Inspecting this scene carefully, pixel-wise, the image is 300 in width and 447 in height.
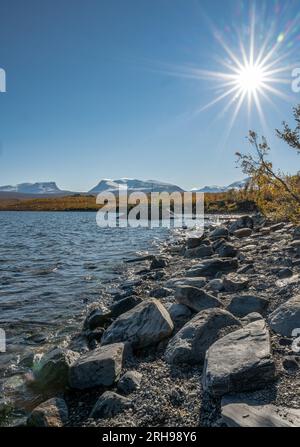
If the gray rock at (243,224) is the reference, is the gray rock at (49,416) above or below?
below

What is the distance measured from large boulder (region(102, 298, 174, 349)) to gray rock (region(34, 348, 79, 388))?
4.10 feet

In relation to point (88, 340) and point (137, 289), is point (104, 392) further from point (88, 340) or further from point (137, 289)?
point (137, 289)

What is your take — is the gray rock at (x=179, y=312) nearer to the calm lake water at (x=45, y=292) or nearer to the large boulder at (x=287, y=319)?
the large boulder at (x=287, y=319)

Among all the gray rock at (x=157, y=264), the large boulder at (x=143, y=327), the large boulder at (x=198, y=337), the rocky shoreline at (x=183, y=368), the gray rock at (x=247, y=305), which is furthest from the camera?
the gray rock at (x=157, y=264)

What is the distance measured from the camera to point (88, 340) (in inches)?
360

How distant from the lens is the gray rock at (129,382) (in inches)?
234

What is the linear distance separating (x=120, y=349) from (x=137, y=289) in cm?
703

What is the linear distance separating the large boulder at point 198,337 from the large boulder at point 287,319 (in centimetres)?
77

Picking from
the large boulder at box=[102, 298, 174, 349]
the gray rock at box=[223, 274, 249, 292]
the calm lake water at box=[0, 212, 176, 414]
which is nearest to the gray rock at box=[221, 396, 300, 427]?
the large boulder at box=[102, 298, 174, 349]

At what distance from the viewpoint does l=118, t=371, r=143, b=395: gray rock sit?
594 centimetres

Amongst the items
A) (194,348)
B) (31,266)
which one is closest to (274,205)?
(194,348)

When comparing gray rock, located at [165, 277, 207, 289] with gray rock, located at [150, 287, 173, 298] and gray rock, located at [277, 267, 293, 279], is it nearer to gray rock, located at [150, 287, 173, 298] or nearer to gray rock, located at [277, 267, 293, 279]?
gray rock, located at [150, 287, 173, 298]

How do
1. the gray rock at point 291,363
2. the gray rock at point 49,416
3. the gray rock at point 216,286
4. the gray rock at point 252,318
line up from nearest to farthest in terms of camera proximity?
the gray rock at point 49,416 < the gray rock at point 291,363 < the gray rock at point 252,318 < the gray rock at point 216,286

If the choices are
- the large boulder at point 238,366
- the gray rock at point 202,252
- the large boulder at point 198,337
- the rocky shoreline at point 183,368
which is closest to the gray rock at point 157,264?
the gray rock at point 202,252
